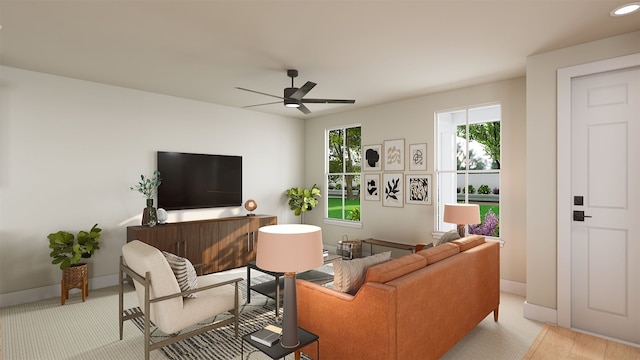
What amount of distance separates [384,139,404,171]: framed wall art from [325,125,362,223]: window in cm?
69

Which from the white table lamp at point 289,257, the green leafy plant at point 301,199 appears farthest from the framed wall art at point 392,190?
the white table lamp at point 289,257

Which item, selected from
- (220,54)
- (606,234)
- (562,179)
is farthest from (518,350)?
(220,54)

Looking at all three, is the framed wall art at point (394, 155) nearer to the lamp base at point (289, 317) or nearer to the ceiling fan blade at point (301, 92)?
the ceiling fan blade at point (301, 92)

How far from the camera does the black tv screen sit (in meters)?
5.16

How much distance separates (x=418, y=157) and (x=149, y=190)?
14.0 ft

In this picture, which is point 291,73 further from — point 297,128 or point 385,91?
point 297,128

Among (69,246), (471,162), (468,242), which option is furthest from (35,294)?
(471,162)

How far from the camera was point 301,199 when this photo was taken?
673cm

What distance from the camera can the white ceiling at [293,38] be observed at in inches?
102

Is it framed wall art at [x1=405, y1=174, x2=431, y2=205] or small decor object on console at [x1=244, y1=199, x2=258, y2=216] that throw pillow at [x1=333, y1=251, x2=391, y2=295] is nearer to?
framed wall art at [x1=405, y1=174, x2=431, y2=205]

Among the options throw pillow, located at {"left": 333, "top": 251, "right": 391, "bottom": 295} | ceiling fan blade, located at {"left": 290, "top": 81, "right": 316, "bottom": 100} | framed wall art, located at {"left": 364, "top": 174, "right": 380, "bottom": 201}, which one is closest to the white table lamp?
throw pillow, located at {"left": 333, "top": 251, "right": 391, "bottom": 295}

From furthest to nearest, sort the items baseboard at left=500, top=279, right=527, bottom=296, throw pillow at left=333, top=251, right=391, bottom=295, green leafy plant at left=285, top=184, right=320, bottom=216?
green leafy plant at left=285, top=184, right=320, bottom=216 → baseboard at left=500, top=279, right=527, bottom=296 → throw pillow at left=333, top=251, right=391, bottom=295

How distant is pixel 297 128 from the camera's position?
23.5 feet

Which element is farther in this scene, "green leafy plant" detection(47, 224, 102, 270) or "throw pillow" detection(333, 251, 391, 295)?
"green leafy plant" detection(47, 224, 102, 270)
